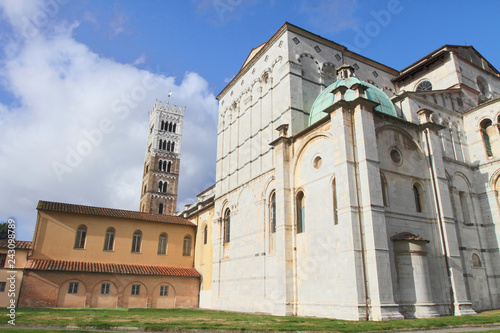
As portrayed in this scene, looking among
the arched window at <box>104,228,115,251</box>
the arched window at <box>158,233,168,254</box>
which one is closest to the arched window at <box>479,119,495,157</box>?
the arched window at <box>158,233,168,254</box>

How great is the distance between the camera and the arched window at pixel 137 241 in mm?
33344

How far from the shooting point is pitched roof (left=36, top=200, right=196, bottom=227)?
101 feet

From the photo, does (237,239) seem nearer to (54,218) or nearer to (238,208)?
(238,208)

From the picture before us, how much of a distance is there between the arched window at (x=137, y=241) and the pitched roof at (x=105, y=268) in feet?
5.66

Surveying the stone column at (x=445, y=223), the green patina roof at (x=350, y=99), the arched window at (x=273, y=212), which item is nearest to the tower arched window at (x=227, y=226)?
the arched window at (x=273, y=212)

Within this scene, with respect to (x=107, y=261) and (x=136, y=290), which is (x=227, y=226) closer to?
(x=136, y=290)

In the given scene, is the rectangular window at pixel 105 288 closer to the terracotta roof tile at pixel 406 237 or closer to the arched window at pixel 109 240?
the arched window at pixel 109 240

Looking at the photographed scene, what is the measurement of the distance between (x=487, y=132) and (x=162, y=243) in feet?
93.5

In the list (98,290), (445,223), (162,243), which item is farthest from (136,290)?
(445,223)

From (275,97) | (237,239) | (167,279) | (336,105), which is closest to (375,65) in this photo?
(275,97)

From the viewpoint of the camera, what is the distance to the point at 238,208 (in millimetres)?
27750

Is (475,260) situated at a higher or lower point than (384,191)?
lower

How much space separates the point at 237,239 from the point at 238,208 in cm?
233

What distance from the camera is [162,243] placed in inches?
1372
